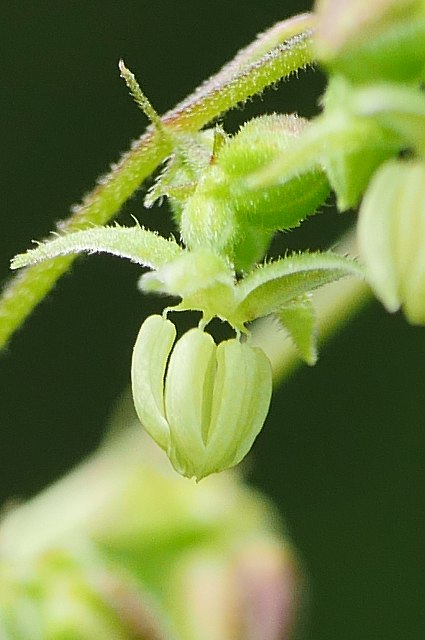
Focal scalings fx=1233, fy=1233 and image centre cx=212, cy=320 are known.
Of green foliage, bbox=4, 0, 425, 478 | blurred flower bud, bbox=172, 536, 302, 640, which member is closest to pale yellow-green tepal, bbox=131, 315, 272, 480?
green foliage, bbox=4, 0, 425, 478

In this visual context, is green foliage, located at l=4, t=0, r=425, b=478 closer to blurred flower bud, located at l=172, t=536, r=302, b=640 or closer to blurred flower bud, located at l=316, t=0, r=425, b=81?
blurred flower bud, located at l=316, t=0, r=425, b=81

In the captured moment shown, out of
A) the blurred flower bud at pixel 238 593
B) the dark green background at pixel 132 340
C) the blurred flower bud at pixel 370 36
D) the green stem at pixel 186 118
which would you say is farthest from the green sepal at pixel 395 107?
the dark green background at pixel 132 340

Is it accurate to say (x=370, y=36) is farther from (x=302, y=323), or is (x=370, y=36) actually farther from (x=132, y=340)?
(x=132, y=340)

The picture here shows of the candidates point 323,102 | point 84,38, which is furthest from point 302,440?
point 323,102

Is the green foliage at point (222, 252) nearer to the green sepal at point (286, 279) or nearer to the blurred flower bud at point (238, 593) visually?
the green sepal at point (286, 279)

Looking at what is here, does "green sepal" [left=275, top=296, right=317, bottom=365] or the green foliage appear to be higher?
the green foliage
